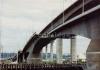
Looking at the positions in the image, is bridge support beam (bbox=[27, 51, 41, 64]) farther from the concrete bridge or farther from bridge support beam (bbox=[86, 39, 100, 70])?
bridge support beam (bbox=[86, 39, 100, 70])

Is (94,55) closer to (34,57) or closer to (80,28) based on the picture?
(80,28)

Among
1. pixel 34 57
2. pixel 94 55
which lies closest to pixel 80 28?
pixel 94 55

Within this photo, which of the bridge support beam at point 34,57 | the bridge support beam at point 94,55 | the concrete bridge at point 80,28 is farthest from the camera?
the bridge support beam at point 34,57

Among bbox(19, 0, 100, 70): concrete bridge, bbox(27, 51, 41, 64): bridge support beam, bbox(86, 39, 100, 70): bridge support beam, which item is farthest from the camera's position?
bbox(27, 51, 41, 64): bridge support beam

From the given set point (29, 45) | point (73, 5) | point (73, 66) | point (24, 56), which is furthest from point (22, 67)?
point (24, 56)

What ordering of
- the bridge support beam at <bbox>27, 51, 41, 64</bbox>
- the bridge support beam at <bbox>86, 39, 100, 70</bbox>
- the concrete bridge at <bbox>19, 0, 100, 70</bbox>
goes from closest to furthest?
the bridge support beam at <bbox>86, 39, 100, 70</bbox> → the concrete bridge at <bbox>19, 0, 100, 70</bbox> → the bridge support beam at <bbox>27, 51, 41, 64</bbox>

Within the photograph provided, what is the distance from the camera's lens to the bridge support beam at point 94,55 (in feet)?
199

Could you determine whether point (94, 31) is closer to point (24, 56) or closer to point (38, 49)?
point (38, 49)

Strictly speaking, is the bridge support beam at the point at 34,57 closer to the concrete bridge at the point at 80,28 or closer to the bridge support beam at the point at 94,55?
the concrete bridge at the point at 80,28

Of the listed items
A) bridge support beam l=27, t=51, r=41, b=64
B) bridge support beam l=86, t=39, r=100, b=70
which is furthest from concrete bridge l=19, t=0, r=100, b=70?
bridge support beam l=27, t=51, r=41, b=64

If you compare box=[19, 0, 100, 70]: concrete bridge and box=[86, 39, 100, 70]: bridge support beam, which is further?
box=[19, 0, 100, 70]: concrete bridge

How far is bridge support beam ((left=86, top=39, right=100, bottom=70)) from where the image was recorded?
6059 centimetres

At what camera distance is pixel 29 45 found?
14412 cm

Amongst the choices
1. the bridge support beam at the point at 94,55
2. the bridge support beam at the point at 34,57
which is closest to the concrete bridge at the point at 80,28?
the bridge support beam at the point at 94,55
